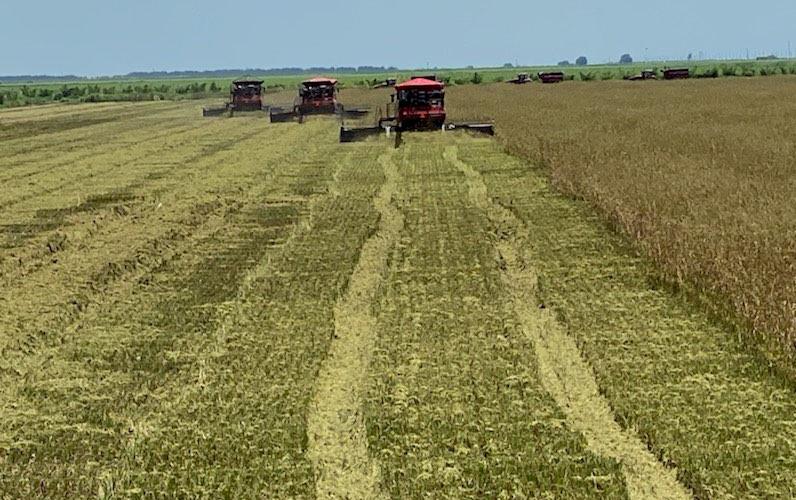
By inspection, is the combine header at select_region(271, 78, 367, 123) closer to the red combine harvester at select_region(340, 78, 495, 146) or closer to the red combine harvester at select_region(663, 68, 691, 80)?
the red combine harvester at select_region(340, 78, 495, 146)

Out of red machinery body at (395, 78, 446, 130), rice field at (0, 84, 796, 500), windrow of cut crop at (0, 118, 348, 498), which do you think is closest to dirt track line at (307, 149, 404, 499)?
rice field at (0, 84, 796, 500)

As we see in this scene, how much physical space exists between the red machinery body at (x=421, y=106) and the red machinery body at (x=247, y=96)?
17174 millimetres

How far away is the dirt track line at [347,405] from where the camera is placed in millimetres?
5076

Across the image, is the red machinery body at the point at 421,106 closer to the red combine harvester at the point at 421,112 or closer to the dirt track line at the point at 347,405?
the red combine harvester at the point at 421,112

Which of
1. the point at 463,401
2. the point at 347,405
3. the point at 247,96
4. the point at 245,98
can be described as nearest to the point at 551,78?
the point at 247,96

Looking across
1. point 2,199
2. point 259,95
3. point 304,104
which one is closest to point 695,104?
point 304,104

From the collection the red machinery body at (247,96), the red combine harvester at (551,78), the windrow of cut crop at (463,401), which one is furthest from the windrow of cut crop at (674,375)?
the red combine harvester at (551,78)

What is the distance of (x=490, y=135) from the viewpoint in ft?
89.6

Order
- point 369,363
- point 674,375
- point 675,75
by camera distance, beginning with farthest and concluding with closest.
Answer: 1. point 675,75
2. point 369,363
3. point 674,375

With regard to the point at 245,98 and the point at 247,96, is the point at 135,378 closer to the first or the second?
the point at 245,98

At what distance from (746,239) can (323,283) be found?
4.63 metres

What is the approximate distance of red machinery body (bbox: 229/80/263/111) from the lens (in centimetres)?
4403

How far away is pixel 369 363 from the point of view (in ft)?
23.0

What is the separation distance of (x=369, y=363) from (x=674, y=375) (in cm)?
223
